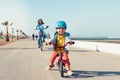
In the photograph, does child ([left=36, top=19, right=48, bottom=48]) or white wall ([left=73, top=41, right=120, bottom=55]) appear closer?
white wall ([left=73, top=41, right=120, bottom=55])

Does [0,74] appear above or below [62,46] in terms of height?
below

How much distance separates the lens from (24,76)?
393 inches

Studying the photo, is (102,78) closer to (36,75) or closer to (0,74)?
(36,75)

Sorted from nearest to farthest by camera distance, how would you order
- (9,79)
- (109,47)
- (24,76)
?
(9,79) → (24,76) → (109,47)

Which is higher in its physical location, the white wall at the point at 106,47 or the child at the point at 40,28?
the child at the point at 40,28

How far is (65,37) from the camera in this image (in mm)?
10539

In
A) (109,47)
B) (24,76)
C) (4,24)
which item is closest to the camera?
(24,76)

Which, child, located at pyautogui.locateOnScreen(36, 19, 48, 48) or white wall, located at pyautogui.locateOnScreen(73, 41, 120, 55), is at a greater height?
child, located at pyautogui.locateOnScreen(36, 19, 48, 48)

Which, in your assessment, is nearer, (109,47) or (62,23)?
(62,23)

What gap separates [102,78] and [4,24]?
92.6 m

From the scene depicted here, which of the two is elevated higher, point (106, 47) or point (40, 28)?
point (40, 28)

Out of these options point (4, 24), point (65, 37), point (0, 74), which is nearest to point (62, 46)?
point (65, 37)

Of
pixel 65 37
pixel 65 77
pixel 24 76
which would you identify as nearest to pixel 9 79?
pixel 24 76

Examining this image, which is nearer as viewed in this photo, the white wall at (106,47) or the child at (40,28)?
the white wall at (106,47)
